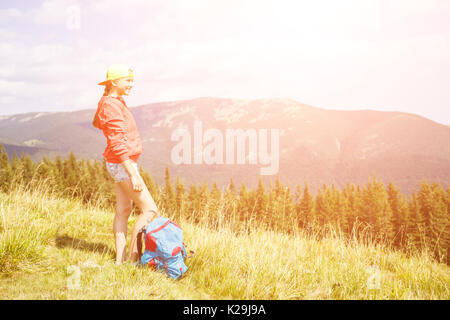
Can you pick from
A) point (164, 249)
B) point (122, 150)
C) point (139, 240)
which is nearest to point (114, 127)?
point (122, 150)

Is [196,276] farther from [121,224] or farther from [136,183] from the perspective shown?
[136,183]

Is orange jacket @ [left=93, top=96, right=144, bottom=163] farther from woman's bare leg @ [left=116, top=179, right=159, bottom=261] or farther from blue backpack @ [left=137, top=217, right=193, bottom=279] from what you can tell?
blue backpack @ [left=137, top=217, right=193, bottom=279]

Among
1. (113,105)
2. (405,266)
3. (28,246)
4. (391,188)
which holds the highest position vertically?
(113,105)

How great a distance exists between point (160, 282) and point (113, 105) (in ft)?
5.94

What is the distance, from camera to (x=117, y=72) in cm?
335

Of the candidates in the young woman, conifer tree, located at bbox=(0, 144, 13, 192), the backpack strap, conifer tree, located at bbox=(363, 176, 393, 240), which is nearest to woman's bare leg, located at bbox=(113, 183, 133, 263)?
the young woman

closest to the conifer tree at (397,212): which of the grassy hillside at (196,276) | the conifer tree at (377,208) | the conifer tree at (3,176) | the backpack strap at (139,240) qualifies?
the conifer tree at (377,208)

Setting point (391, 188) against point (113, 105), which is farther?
point (391, 188)

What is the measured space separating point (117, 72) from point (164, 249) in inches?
74.7

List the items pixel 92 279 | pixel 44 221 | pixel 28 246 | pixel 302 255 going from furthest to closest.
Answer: pixel 44 221 → pixel 302 255 → pixel 28 246 → pixel 92 279

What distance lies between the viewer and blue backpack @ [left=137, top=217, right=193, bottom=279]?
3162 mm
